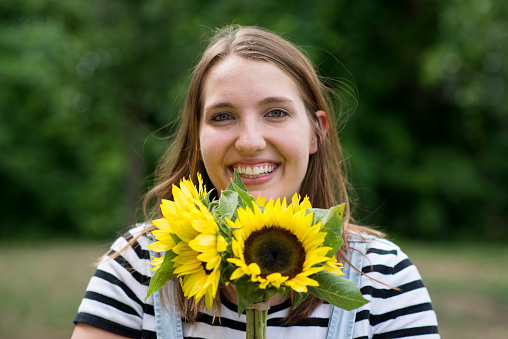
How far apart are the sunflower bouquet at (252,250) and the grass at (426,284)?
5.94 metres

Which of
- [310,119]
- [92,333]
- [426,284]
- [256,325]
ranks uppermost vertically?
[426,284]

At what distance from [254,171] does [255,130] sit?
0.15 meters

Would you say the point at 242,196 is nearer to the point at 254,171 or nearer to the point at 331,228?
the point at 331,228

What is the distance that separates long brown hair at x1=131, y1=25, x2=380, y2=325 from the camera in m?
2.08

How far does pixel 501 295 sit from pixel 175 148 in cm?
826

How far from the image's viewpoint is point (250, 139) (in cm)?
190

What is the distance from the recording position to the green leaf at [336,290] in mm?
1396

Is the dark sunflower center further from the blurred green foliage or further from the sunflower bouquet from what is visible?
the blurred green foliage

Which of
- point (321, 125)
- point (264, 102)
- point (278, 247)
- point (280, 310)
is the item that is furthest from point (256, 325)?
point (321, 125)

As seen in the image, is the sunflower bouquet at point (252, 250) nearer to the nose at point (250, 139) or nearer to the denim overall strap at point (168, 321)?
the nose at point (250, 139)

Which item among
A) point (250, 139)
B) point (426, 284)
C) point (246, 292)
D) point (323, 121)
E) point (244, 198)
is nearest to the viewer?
point (246, 292)


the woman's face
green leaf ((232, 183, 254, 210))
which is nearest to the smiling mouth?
the woman's face

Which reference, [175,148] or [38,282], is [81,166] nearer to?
[38,282]

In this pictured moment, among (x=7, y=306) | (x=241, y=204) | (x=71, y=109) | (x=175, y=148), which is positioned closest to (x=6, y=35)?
(x=71, y=109)
